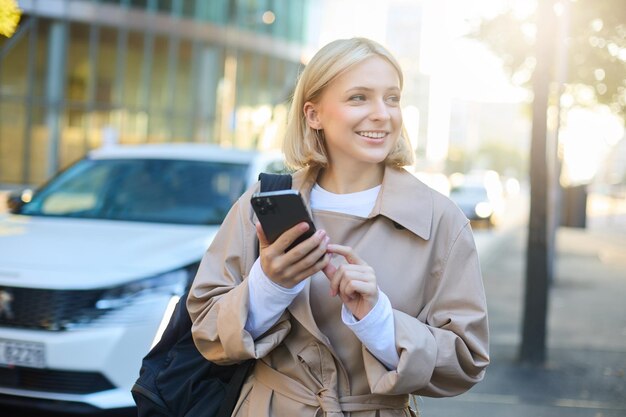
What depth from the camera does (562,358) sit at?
7156mm

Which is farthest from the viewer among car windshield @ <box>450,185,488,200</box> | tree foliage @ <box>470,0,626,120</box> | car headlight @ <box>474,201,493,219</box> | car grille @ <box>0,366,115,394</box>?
car windshield @ <box>450,185,488,200</box>

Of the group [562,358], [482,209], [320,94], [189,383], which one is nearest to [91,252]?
[189,383]

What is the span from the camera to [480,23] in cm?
1151

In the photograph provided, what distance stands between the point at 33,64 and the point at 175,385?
103 feet

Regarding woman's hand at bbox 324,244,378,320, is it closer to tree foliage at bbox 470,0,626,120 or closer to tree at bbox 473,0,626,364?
tree at bbox 473,0,626,364

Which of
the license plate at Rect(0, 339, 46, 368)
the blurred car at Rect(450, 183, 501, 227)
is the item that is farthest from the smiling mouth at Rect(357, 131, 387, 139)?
the blurred car at Rect(450, 183, 501, 227)

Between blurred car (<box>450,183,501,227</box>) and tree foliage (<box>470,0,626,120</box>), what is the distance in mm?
13221

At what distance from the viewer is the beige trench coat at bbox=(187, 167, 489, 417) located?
202 cm

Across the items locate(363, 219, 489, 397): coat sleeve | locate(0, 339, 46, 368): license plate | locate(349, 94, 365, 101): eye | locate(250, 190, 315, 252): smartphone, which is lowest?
locate(0, 339, 46, 368): license plate

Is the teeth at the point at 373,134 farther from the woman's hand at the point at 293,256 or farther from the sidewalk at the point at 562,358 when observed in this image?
the sidewalk at the point at 562,358

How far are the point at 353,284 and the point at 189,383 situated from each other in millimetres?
617

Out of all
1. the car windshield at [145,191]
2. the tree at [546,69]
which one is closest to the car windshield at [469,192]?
the tree at [546,69]

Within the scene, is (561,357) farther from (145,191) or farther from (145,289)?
(145,289)

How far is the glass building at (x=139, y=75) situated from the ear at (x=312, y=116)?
28.1 metres
